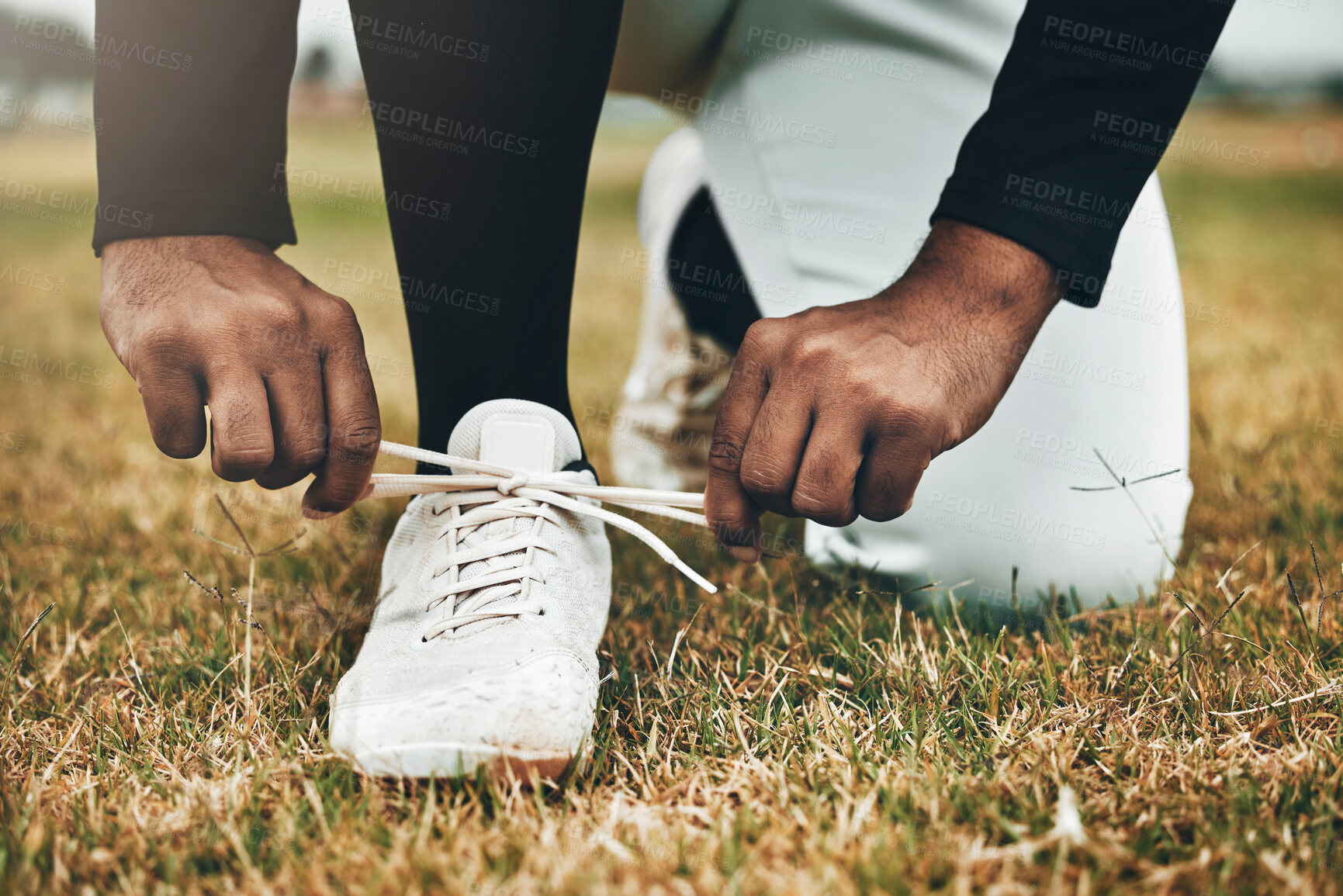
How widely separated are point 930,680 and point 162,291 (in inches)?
35.7

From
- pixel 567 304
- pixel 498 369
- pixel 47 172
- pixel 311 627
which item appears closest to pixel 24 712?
pixel 311 627

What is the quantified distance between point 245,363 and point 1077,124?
881 mm

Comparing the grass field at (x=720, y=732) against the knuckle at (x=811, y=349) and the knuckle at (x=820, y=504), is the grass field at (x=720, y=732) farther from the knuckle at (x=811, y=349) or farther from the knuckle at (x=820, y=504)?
the knuckle at (x=811, y=349)

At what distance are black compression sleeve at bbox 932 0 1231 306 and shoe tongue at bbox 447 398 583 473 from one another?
52 cm

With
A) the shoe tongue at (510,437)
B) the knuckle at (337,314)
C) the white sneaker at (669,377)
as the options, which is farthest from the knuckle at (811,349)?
the white sneaker at (669,377)

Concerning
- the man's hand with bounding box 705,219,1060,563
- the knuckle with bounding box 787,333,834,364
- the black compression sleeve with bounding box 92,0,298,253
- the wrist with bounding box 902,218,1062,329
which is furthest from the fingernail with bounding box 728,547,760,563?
the black compression sleeve with bounding box 92,0,298,253

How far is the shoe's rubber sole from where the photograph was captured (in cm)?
75

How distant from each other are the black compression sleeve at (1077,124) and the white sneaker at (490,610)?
47 cm

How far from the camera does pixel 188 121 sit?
3.18 ft

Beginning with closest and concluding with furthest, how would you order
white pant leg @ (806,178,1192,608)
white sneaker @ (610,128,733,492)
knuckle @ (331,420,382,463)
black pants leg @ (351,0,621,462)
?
knuckle @ (331,420,382,463), black pants leg @ (351,0,621,462), white pant leg @ (806,178,1192,608), white sneaker @ (610,128,733,492)

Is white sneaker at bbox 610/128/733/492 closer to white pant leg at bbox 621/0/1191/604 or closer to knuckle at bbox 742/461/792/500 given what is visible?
white pant leg at bbox 621/0/1191/604

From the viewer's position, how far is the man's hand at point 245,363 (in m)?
0.81

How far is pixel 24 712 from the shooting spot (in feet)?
3.12

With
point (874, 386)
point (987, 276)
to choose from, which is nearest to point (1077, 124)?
point (987, 276)
